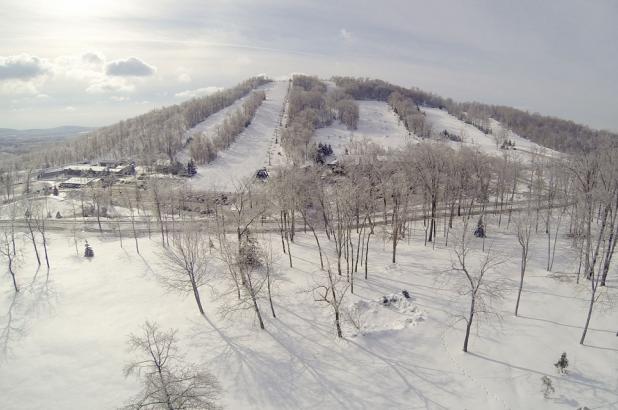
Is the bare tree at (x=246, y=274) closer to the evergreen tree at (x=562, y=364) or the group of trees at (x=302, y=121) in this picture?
the evergreen tree at (x=562, y=364)

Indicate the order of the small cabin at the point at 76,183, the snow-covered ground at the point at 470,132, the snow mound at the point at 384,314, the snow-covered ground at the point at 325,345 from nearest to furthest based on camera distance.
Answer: the snow-covered ground at the point at 325,345
the snow mound at the point at 384,314
the small cabin at the point at 76,183
the snow-covered ground at the point at 470,132

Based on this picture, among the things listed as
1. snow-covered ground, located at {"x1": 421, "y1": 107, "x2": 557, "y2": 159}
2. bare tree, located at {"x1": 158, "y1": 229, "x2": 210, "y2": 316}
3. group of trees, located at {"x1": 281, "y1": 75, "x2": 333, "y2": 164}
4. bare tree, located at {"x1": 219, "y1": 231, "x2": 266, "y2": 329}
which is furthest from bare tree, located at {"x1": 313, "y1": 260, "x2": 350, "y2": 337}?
snow-covered ground, located at {"x1": 421, "y1": 107, "x2": 557, "y2": 159}

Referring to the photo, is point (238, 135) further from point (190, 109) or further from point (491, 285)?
point (491, 285)

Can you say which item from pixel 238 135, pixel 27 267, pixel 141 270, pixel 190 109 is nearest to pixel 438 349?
pixel 141 270

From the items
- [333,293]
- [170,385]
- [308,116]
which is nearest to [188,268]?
[170,385]

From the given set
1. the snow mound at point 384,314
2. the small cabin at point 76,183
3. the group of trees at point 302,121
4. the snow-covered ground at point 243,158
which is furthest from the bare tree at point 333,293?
the small cabin at point 76,183

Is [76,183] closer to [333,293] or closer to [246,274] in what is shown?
[246,274]
